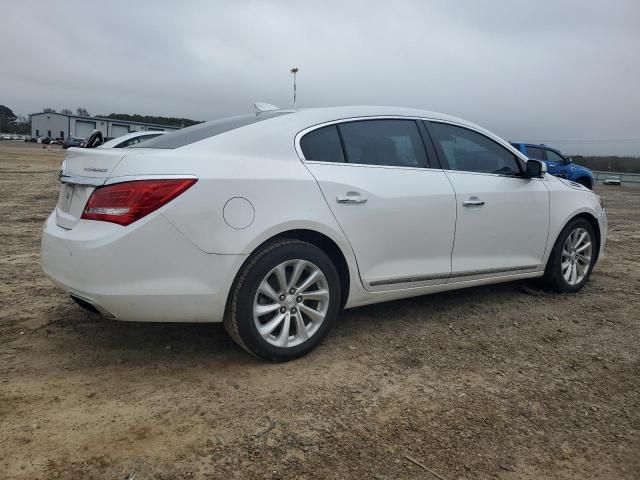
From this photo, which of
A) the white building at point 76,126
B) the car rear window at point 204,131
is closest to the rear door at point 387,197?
the car rear window at point 204,131

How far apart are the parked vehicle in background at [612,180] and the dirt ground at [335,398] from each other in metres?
36.3

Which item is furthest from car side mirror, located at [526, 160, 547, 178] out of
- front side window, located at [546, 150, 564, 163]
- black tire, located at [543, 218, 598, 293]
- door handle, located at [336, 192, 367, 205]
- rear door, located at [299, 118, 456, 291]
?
front side window, located at [546, 150, 564, 163]

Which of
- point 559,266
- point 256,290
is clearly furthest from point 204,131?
point 559,266

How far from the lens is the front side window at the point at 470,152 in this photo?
4113mm

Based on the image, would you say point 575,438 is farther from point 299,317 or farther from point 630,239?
point 630,239

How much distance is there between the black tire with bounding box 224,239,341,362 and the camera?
2.99 meters

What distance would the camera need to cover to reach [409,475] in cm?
220

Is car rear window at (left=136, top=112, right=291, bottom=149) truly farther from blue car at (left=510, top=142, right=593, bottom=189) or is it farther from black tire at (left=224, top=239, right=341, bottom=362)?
blue car at (left=510, top=142, right=593, bottom=189)

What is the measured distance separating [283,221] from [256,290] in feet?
1.36

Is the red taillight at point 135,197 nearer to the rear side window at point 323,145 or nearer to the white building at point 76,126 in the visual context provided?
the rear side window at point 323,145

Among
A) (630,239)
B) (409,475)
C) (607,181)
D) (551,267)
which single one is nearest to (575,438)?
(409,475)

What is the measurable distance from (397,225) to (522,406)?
1.34 m

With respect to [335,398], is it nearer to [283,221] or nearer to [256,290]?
[256,290]

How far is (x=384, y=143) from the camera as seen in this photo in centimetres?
377
